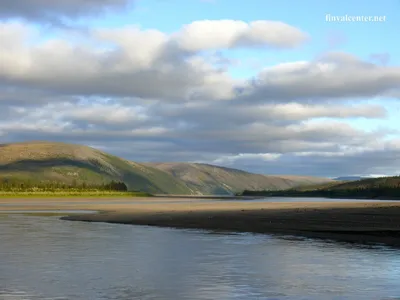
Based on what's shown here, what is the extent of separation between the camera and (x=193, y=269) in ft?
95.8

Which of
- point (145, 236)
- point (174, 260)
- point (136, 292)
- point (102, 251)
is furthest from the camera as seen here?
point (145, 236)

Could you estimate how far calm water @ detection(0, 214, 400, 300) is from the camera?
23.0 meters

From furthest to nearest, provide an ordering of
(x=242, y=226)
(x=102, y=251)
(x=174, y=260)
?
1. (x=242, y=226)
2. (x=102, y=251)
3. (x=174, y=260)

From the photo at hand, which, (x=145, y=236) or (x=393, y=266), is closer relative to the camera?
(x=393, y=266)

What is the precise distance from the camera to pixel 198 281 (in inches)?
1007

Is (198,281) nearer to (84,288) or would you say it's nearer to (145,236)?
(84,288)

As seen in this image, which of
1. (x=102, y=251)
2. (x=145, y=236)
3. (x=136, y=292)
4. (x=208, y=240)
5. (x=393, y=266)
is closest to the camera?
(x=136, y=292)

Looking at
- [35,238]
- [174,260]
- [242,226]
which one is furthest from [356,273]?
[242,226]

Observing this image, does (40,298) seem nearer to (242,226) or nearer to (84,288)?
(84,288)

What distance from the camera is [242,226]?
5925 centimetres

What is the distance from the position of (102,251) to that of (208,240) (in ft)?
34.3

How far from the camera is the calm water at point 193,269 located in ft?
75.6

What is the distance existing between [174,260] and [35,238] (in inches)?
673

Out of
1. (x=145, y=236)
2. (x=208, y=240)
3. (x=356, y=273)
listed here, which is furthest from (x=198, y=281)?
(x=145, y=236)
